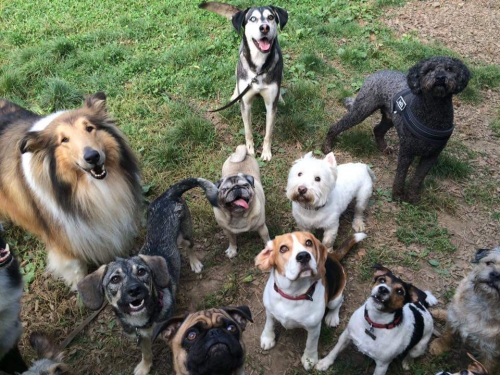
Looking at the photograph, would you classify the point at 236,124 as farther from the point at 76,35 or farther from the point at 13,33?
the point at 13,33

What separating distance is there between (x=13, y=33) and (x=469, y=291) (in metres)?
8.72

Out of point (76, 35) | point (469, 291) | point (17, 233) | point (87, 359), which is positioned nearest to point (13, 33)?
point (76, 35)

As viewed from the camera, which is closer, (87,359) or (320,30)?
(87,359)

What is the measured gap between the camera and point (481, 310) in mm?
2922

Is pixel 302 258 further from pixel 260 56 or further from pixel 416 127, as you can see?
pixel 260 56

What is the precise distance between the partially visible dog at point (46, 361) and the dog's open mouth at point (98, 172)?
4.35 feet

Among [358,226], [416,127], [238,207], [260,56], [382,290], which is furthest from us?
[260,56]

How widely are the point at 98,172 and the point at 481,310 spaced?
3432 mm

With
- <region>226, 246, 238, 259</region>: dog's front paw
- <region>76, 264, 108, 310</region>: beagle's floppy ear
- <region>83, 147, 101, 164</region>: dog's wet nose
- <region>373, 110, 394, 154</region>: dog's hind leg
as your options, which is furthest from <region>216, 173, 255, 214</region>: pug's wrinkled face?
<region>373, 110, 394, 154</region>: dog's hind leg

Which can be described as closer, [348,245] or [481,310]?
[481,310]

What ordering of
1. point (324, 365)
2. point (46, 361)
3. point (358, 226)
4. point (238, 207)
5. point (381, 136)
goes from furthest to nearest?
point (381, 136)
point (358, 226)
point (238, 207)
point (324, 365)
point (46, 361)

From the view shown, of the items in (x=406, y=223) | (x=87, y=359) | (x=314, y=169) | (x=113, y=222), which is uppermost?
(x=314, y=169)

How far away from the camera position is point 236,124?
18.4ft

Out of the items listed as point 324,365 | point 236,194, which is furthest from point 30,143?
point 324,365
